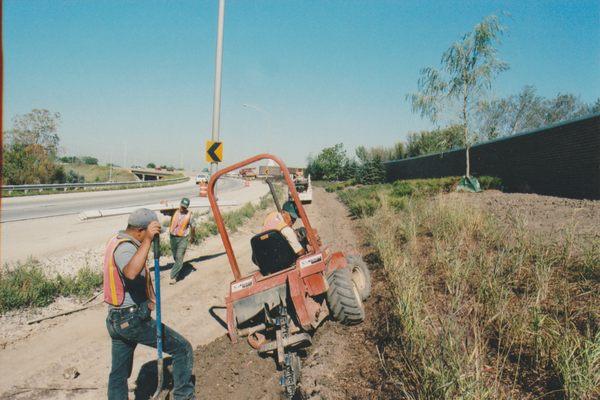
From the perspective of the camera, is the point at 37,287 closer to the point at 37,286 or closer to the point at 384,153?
the point at 37,286

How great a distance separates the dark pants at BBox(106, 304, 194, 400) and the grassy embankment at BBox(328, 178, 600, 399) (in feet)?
6.61

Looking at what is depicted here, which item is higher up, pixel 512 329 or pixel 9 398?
pixel 512 329

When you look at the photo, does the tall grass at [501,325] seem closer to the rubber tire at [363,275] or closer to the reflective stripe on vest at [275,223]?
the rubber tire at [363,275]

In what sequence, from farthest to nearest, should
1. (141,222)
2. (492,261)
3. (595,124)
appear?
1. (595,124)
2. (492,261)
3. (141,222)

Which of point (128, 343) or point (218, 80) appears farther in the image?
point (218, 80)

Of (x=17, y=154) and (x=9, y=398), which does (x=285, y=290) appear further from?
(x=17, y=154)

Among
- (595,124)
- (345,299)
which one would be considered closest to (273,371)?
(345,299)

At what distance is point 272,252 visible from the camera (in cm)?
436

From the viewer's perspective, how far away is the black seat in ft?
13.7

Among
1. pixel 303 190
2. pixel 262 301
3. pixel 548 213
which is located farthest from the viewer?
pixel 303 190

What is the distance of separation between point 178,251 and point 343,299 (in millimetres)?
4381

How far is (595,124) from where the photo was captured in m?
10.6

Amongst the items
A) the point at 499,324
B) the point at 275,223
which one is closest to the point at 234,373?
the point at 275,223

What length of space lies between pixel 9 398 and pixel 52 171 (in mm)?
34349
